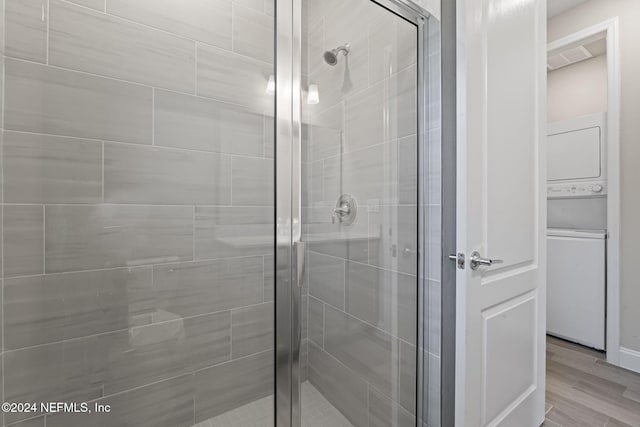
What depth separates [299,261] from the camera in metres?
0.94

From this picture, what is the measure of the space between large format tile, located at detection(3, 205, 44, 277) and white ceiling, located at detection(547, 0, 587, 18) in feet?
11.6

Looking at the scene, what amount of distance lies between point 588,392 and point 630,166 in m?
1.55

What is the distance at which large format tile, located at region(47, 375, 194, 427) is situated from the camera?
0.96 metres

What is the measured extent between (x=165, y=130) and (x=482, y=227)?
4.07ft

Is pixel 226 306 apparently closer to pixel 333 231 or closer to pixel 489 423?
pixel 333 231

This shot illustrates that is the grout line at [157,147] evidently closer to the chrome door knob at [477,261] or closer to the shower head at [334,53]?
the shower head at [334,53]

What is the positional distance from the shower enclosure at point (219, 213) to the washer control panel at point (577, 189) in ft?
7.20

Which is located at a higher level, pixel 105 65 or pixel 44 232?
pixel 105 65

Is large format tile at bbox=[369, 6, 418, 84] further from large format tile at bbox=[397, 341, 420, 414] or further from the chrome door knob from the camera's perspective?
large format tile at bbox=[397, 341, 420, 414]

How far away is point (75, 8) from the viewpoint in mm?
928

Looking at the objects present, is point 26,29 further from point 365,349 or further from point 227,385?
point 365,349

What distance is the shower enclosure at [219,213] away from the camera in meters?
0.88

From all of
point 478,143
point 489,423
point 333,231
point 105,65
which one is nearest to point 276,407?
point 333,231

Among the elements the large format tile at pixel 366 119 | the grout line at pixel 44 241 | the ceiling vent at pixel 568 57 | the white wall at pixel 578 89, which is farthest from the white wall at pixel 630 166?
the grout line at pixel 44 241
